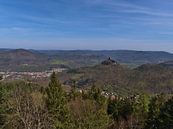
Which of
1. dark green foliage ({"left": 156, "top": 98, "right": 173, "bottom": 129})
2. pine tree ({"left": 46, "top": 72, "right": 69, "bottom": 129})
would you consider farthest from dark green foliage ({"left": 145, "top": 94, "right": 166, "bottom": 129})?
pine tree ({"left": 46, "top": 72, "right": 69, "bottom": 129})

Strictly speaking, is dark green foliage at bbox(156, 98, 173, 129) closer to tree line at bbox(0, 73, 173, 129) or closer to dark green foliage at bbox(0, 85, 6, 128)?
tree line at bbox(0, 73, 173, 129)

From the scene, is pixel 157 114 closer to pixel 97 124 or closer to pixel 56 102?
pixel 56 102

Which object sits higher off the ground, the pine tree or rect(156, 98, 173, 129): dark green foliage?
the pine tree

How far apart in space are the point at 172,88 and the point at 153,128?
160m

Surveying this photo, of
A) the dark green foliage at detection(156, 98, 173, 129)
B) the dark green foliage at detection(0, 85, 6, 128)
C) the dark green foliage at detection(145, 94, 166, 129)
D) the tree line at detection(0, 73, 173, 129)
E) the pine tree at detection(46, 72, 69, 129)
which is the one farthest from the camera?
the dark green foliage at detection(145, 94, 166, 129)

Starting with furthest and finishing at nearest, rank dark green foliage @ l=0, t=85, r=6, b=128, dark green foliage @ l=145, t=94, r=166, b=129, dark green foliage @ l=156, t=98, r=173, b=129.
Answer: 1. dark green foliage @ l=145, t=94, r=166, b=129
2. dark green foliage @ l=156, t=98, r=173, b=129
3. dark green foliage @ l=0, t=85, r=6, b=128

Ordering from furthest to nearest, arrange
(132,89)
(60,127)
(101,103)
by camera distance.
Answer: (132,89), (101,103), (60,127)

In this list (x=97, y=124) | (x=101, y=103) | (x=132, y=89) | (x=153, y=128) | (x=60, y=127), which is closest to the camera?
(x=60, y=127)

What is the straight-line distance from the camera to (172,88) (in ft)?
652

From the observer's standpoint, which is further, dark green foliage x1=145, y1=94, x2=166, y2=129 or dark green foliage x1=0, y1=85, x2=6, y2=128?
dark green foliage x1=145, y1=94, x2=166, y2=129

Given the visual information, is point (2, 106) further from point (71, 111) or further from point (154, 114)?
point (154, 114)

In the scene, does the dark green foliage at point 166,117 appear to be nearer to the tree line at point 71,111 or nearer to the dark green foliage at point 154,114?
the tree line at point 71,111

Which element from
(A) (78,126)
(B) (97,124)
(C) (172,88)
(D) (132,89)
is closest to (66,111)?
(B) (97,124)

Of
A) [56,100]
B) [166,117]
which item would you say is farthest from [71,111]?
[166,117]
